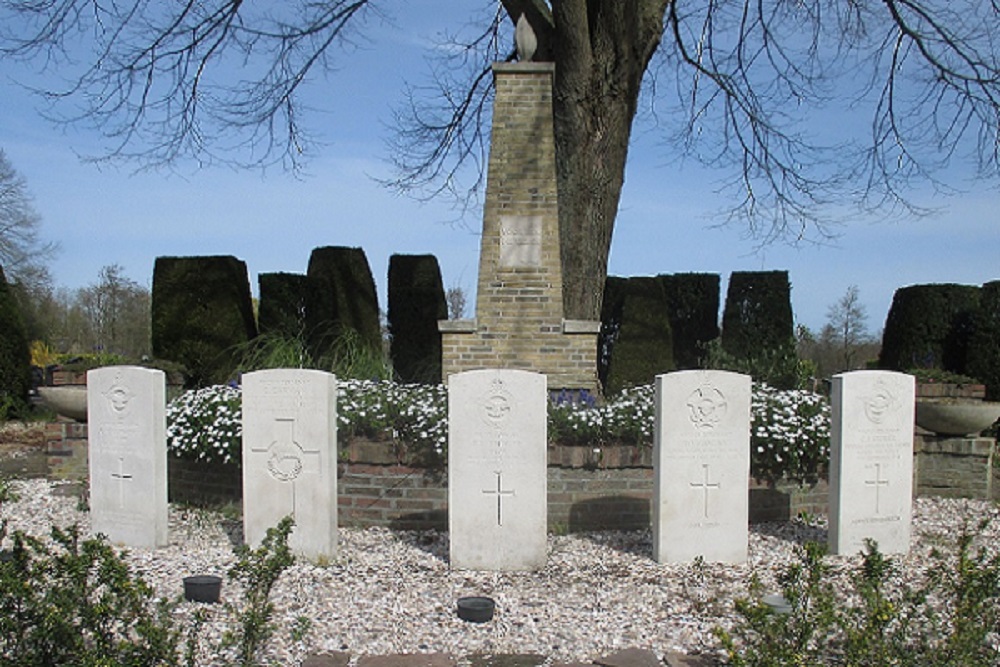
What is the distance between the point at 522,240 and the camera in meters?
7.66

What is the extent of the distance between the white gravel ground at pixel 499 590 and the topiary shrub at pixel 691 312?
5.83 metres

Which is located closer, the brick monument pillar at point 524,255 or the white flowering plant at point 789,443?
the white flowering plant at point 789,443

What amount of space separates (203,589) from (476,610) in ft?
4.51

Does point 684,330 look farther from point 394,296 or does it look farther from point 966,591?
point 966,591

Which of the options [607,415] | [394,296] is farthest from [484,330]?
[394,296]

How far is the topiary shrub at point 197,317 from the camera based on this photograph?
376 inches

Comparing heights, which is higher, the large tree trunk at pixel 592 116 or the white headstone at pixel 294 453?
the large tree trunk at pixel 592 116

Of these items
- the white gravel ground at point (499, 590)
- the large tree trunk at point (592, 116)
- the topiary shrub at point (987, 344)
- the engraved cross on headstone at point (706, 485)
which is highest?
the large tree trunk at point (592, 116)

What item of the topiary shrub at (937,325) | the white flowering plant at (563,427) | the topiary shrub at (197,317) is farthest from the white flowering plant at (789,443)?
the topiary shrub at (197,317)

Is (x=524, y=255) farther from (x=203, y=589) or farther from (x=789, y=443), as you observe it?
(x=203, y=589)

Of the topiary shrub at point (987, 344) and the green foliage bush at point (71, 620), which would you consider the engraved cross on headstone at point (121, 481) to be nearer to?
the green foliage bush at point (71, 620)

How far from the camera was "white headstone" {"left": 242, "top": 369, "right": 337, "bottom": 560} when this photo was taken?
4.46m

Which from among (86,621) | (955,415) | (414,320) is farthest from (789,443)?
(414,320)

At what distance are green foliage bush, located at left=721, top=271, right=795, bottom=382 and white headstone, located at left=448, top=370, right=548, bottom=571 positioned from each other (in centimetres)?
669
